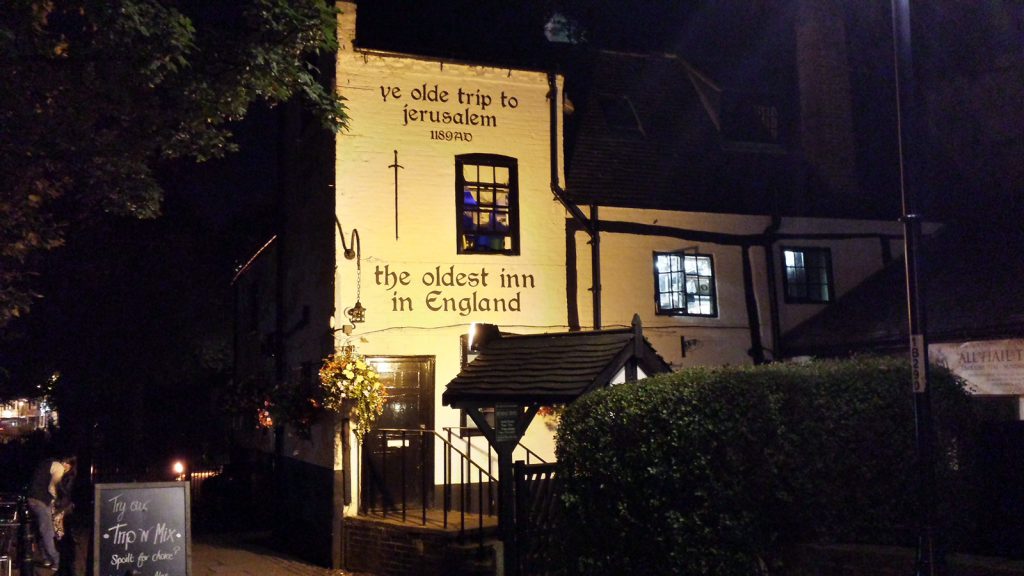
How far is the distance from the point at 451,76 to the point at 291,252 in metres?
4.30

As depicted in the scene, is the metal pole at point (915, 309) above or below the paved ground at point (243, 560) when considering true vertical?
above

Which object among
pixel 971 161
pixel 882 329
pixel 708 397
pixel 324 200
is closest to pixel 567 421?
pixel 708 397

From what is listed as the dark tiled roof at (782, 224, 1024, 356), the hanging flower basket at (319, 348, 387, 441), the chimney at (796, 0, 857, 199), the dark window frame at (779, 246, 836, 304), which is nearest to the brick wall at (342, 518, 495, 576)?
the hanging flower basket at (319, 348, 387, 441)

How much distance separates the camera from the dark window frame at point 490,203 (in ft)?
45.1

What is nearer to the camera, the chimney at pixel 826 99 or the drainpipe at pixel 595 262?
the drainpipe at pixel 595 262

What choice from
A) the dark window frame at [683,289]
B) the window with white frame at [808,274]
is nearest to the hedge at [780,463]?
the dark window frame at [683,289]

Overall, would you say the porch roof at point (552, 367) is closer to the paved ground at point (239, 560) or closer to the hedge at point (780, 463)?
the hedge at point (780, 463)

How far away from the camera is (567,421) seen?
27.4 feet

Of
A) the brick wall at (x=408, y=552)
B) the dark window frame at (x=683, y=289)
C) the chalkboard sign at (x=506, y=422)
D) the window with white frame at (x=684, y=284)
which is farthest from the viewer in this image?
the window with white frame at (x=684, y=284)

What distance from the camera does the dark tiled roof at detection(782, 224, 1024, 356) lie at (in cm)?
1342

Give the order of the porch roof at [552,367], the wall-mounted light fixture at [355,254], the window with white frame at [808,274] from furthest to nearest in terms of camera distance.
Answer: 1. the window with white frame at [808,274]
2. the wall-mounted light fixture at [355,254]
3. the porch roof at [552,367]

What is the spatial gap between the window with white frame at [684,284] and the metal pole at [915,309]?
26.6ft

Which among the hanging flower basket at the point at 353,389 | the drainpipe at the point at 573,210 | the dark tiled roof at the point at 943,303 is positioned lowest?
the hanging flower basket at the point at 353,389

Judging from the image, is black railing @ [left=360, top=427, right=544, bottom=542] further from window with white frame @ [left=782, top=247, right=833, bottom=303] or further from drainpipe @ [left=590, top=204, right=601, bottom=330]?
window with white frame @ [left=782, top=247, right=833, bottom=303]
